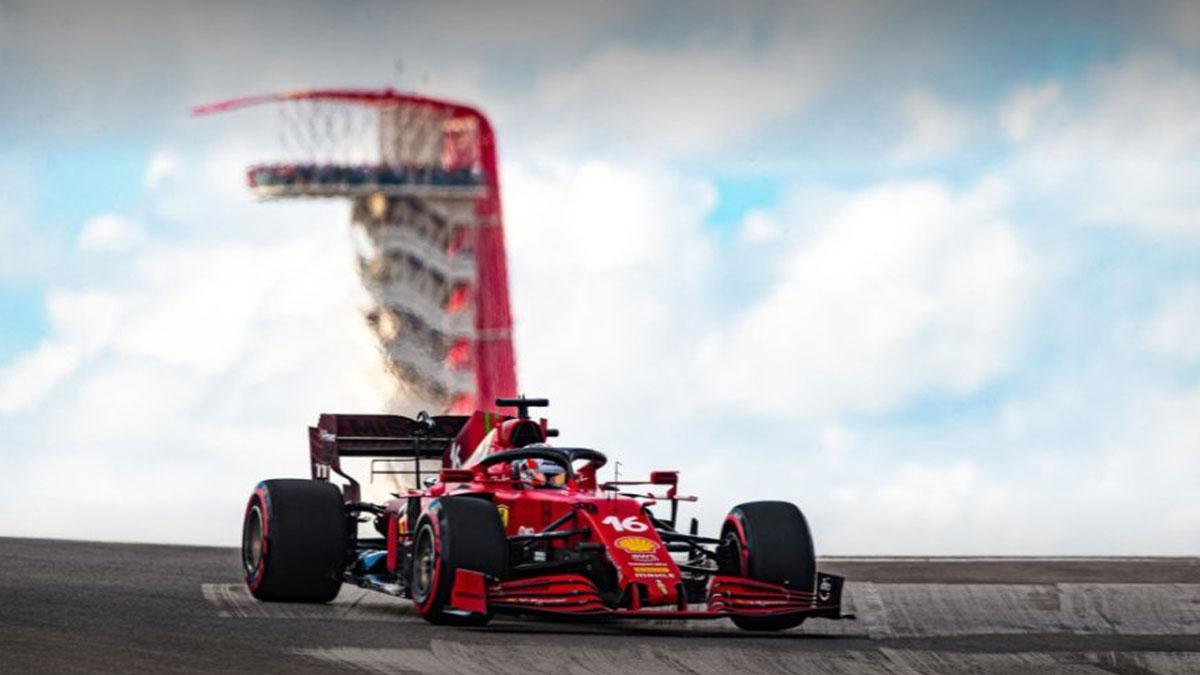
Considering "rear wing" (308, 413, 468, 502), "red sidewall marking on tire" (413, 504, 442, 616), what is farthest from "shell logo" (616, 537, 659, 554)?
"rear wing" (308, 413, 468, 502)

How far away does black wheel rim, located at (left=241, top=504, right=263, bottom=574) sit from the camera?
20812 mm

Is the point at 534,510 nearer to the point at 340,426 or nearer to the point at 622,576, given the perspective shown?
the point at 622,576

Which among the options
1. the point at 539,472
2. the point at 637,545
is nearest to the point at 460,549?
the point at 637,545

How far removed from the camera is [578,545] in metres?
18.6

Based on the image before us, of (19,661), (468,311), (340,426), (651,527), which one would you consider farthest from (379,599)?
(468,311)

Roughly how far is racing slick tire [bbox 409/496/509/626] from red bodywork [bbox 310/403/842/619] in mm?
97

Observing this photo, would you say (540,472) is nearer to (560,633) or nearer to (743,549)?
(743,549)

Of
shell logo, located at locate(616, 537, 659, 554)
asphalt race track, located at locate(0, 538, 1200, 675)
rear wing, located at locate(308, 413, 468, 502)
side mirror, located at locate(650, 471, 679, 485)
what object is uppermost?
rear wing, located at locate(308, 413, 468, 502)

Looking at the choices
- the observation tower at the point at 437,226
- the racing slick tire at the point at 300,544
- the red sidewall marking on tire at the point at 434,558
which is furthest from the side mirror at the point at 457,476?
the observation tower at the point at 437,226

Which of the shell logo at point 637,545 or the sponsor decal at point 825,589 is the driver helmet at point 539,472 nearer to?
the shell logo at point 637,545

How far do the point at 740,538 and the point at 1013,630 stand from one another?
2.82 meters

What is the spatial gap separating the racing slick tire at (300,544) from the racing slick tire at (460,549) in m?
2.21

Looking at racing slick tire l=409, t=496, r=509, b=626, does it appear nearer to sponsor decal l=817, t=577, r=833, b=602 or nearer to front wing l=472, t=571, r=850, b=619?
front wing l=472, t=571, r=850, b=619

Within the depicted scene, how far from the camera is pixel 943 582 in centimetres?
2570
